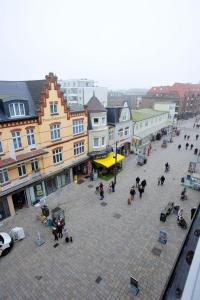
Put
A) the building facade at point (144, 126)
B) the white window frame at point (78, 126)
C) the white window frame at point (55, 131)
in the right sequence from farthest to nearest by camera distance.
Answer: the building facade at point (144, 126) → the white window frame at point (78, 126) → the white window frame at point (55, 131)

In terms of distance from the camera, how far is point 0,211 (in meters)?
16.7

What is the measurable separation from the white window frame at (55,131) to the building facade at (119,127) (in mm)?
9858

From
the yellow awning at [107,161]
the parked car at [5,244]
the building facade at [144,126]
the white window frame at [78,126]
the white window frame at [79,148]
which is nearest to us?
the parked car at [5,244]

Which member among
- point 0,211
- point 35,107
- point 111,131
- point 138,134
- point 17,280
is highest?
point 35,107

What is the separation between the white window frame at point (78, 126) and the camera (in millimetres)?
21827

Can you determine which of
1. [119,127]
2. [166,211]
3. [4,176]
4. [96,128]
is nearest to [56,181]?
[4,176]

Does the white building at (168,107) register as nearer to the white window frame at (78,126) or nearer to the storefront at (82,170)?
the storefront at (82,170)

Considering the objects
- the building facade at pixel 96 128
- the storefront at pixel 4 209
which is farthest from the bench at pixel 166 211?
the storefront at pixel 4 209

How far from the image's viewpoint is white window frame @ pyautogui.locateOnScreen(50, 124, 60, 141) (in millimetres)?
19216

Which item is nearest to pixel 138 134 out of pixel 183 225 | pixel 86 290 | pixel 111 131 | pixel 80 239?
pixel 111 131

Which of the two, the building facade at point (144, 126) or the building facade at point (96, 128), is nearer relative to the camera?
the building facade at point (96, 128)

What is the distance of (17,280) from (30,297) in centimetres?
164

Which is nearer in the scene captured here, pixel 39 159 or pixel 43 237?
pixel 43 237

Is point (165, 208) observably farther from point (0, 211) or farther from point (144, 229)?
point (0, 211)
